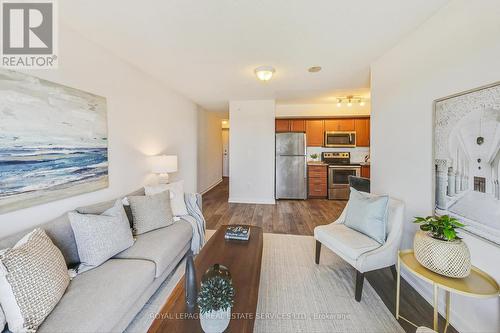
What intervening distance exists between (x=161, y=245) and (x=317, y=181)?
14.9 ft

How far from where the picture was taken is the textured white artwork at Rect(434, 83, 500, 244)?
1291 mm

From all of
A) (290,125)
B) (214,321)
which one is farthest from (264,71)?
(214,321)

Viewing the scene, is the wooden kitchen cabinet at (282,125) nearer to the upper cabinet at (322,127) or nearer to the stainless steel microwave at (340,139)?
the upper cabinet at (322,127)

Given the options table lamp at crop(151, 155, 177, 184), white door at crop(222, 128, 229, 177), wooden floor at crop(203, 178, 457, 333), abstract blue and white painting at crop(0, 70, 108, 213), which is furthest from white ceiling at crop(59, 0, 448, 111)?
white door at crop(222, 128, 229, 177)

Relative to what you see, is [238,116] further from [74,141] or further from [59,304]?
[59,304]

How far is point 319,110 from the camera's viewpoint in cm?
549

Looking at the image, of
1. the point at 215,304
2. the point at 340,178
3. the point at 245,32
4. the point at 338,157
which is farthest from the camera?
the point at 338,157

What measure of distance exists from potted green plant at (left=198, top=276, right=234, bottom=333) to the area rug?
2.31 feet

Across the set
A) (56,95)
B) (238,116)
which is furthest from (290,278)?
(238,116)

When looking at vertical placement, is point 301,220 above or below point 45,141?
below

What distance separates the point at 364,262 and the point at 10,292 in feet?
7.62

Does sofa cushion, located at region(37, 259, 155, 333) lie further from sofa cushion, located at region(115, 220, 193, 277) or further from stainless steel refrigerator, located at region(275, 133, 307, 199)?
stainless steel refrigerator, located at region(275, 133, 307, 199)

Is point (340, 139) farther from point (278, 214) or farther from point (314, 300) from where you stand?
point (314, 300)

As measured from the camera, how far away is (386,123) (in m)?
2.45
